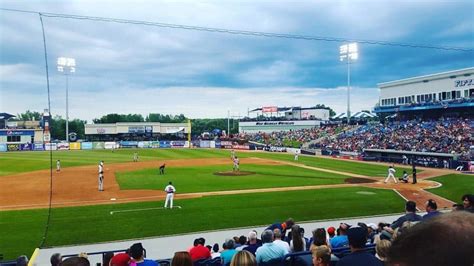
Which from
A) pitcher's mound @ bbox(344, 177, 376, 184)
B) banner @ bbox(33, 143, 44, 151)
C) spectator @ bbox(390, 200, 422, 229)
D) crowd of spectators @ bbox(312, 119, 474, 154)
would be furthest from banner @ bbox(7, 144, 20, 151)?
spectator @ bbox(390, 200, 422, 229)

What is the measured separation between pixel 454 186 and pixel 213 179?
68.6 ft

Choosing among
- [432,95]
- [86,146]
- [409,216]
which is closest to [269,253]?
[409,216]

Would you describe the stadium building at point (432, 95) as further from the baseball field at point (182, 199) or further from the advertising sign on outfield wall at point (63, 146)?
the advertising sign on outfield wall at point (63, 146)

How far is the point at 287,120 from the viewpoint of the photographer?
119m

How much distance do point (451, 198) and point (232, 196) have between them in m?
15.4

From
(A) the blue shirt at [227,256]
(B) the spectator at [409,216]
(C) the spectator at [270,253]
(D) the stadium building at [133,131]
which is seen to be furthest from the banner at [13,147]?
(B) the spectator at [409,216]

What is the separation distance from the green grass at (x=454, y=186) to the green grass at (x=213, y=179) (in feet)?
28.1

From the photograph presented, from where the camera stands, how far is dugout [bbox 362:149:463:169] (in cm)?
4631

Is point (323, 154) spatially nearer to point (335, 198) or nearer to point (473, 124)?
point (473, 124)

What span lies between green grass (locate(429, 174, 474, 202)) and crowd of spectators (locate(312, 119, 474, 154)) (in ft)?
38.2

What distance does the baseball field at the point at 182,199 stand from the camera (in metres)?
18.3

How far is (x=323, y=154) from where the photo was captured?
2756 inches

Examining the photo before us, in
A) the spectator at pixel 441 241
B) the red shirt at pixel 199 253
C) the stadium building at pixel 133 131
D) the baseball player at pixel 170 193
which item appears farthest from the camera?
the stadium building at pixel 133 131

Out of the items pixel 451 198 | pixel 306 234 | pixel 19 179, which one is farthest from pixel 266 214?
pixel 19 179
